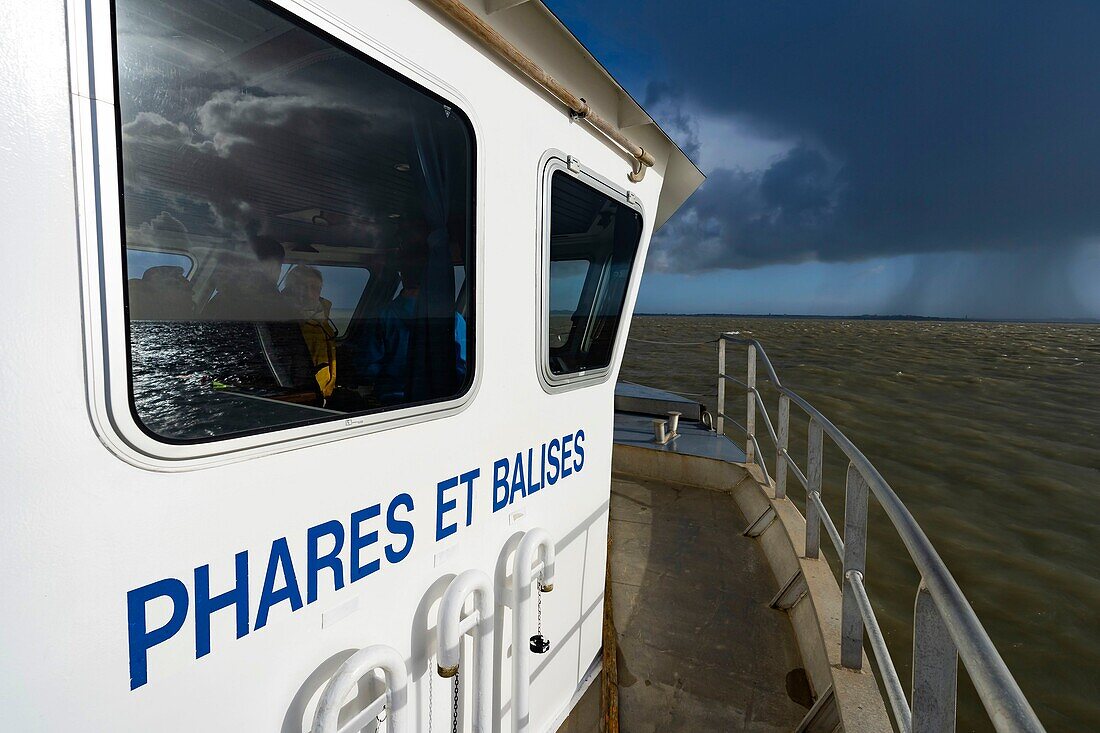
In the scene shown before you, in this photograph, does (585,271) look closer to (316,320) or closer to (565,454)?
(565,454)

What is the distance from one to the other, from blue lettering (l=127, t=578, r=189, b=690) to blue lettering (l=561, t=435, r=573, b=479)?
129 centimetres

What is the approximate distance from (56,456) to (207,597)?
1.09ft

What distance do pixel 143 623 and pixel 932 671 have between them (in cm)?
148

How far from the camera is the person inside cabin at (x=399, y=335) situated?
1.25 meters

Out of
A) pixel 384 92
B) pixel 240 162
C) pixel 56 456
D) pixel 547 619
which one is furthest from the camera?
pixel 547 619

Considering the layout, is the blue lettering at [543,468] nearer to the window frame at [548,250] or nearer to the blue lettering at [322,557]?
the window frame at [548,250]

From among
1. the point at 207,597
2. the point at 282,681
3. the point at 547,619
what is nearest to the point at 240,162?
the point at 207,597

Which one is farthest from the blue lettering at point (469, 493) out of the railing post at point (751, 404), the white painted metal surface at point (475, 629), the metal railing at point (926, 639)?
the railing post at point (751, 404)

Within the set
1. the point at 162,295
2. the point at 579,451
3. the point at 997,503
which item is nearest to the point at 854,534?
the point at 579,451

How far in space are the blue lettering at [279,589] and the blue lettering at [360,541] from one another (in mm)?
134

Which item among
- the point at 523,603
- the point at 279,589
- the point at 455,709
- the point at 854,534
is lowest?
the point at 455,709

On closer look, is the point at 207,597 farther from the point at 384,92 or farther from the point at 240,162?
the point at 384,92

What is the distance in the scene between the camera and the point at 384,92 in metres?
1.19

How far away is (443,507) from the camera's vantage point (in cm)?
141
